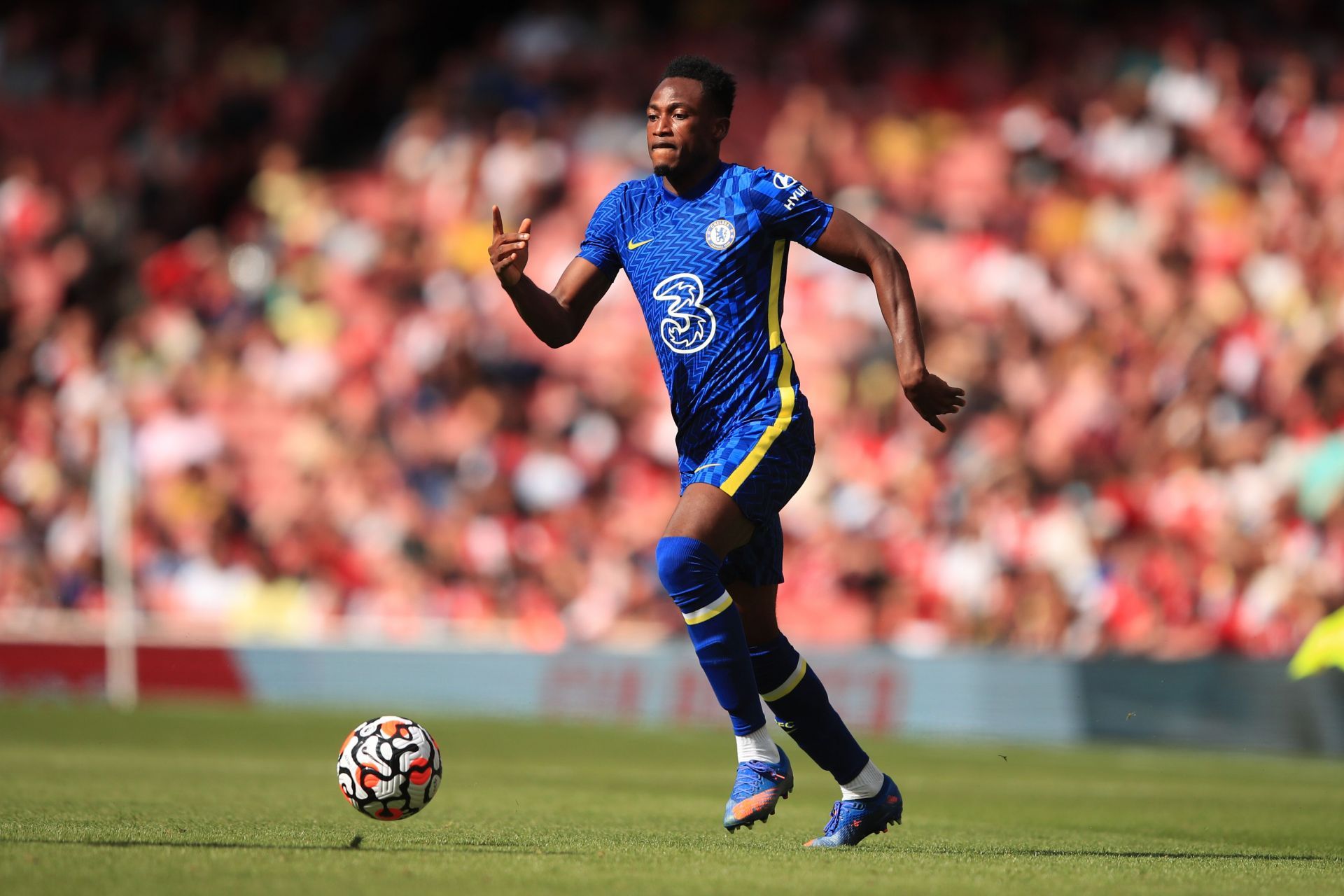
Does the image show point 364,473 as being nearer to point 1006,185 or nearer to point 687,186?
point 1006,185

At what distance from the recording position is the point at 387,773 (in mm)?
A: 6914

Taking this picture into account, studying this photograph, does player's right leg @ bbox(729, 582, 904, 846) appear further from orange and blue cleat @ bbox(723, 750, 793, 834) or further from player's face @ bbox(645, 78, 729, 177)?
player's face @ bbox(645, 78, 729, 177)

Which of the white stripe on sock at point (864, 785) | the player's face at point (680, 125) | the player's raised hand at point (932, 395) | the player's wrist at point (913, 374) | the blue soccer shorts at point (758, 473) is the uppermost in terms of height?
the player's face at point (680, 125)

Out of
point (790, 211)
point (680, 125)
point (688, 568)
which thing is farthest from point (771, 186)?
point (688, 568)

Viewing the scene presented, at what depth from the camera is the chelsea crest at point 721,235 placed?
670 cm

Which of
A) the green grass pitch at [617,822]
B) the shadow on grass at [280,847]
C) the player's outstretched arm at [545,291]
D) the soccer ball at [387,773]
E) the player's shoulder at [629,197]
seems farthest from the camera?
the player's shoulder at [629,197]

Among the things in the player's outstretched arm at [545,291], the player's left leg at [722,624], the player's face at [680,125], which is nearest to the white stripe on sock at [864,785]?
the player's left leg at [722,624]

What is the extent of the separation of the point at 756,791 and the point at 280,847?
1.63 metres

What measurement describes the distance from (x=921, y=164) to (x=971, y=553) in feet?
16.6

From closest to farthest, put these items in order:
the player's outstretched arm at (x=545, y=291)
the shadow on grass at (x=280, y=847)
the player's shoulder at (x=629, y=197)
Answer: the shadow on grass at (x=280, y=847)
the player's outstretched arm at (x=545, y=291)
the player's shoulder at (x=629, y=197)

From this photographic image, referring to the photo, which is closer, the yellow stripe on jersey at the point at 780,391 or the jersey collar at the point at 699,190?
the yellow stripe on jersey at the point at 780,391

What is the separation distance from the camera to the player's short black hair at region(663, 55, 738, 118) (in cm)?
673

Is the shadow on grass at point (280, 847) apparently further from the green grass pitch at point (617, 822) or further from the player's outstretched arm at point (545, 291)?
the player's outstretched arm at point (545, 291)

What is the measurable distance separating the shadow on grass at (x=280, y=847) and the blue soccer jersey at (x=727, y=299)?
156cm
